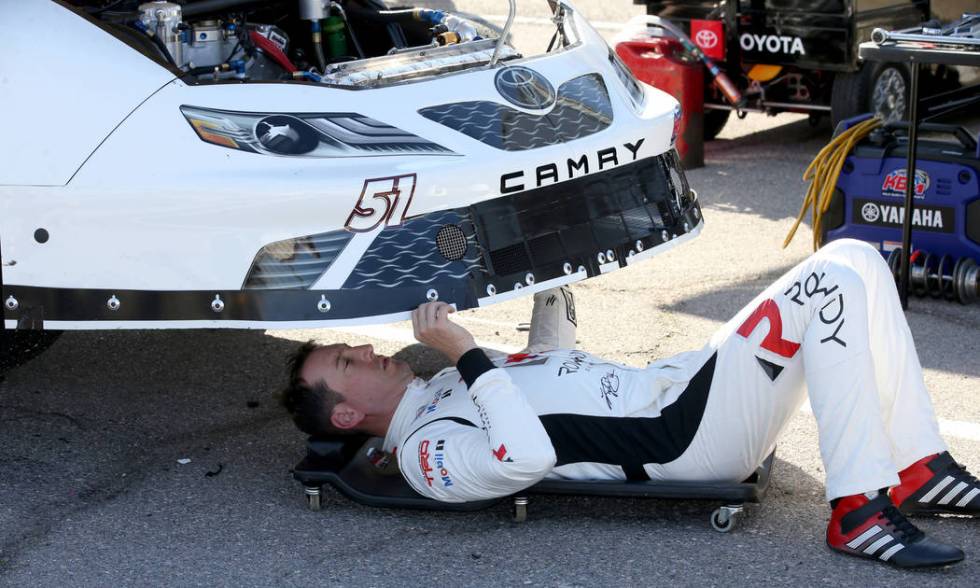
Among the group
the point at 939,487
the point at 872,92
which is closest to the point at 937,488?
the point at 939,487

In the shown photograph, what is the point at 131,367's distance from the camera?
15.6 ft

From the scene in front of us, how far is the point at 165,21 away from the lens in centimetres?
398

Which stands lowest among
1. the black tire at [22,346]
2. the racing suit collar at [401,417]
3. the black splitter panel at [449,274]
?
the racing suit collar at [401,417]

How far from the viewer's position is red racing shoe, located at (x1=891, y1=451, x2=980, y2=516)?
323 centimetres

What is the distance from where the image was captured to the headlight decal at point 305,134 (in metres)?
3.41

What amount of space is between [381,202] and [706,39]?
187 inches

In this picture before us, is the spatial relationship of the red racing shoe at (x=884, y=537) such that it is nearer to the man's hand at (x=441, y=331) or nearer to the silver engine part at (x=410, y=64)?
the man's hand at (x=441, y=331)

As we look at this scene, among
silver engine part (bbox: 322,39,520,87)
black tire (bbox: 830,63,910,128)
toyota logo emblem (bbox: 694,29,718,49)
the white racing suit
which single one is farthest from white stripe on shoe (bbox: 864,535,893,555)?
toyota logo emblem (bbox: 694,29,718,49)

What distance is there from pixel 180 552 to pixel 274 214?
90 centimetres

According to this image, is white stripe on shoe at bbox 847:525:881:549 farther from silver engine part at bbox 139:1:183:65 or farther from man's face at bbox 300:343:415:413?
silver engine part at bbox 139:1:183:65

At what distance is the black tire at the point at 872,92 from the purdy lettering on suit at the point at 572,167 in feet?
13.4

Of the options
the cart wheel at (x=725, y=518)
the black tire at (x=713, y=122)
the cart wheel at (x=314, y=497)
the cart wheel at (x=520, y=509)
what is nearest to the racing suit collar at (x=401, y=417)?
the cart wheel at (x=314, y=497)

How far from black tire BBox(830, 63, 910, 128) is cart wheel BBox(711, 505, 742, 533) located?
15.6 feet

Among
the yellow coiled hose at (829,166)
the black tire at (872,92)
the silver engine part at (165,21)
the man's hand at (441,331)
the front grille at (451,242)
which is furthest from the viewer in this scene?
the black tire at (872,92)
